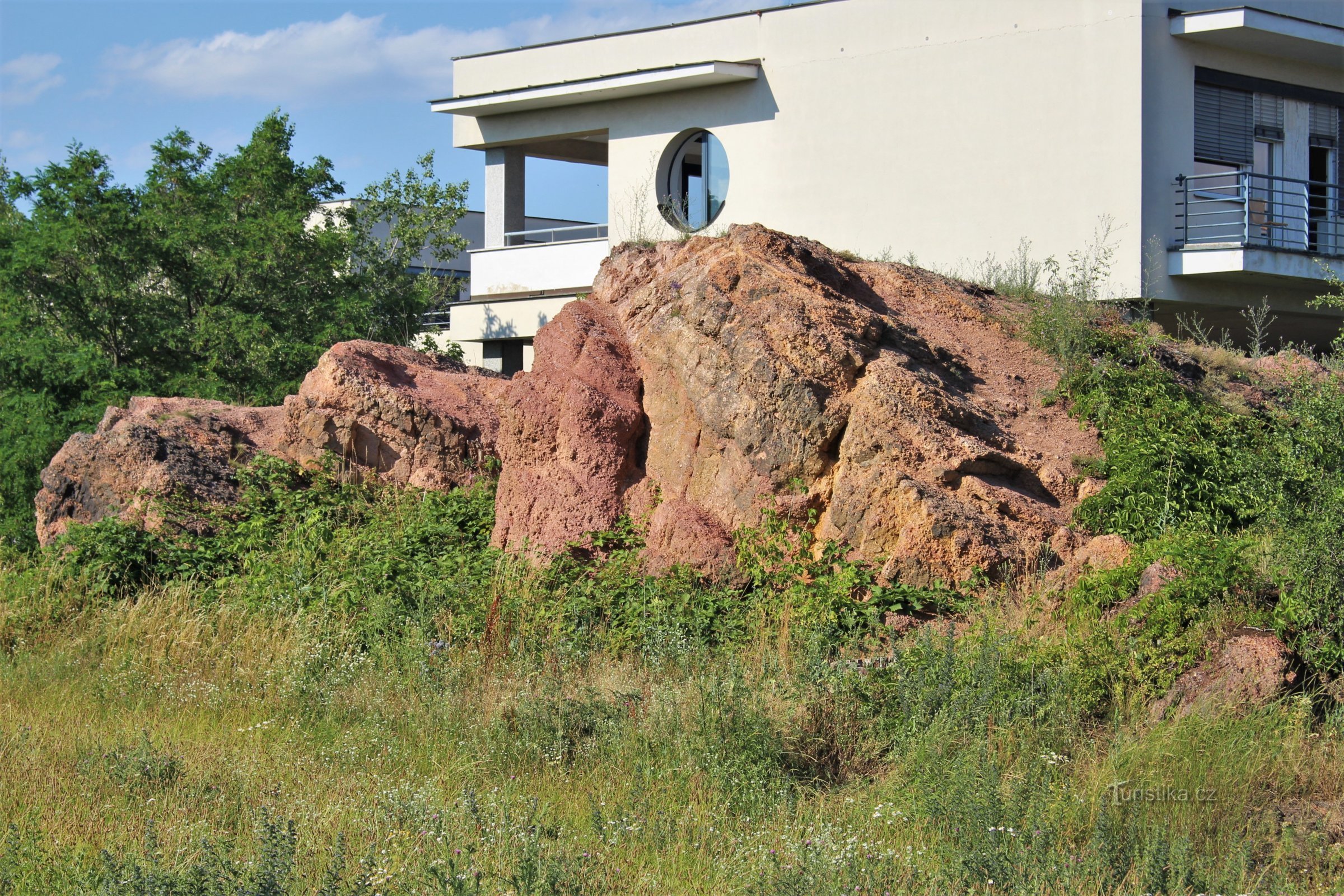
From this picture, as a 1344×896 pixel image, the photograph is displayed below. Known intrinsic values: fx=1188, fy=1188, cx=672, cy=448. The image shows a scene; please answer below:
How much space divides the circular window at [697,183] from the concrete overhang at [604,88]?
3.00 feet

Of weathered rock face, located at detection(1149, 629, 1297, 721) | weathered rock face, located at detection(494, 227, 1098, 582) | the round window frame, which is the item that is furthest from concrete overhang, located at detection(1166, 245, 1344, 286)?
weathered rock face, located at detection(1149, 629, 1297, 721)

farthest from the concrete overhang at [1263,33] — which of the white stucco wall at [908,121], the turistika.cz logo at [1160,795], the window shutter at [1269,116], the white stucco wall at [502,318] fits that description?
the turistika.cz logo at [1160,795]

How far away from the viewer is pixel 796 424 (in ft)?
26.2

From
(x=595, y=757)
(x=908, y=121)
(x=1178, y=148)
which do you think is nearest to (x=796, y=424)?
(x=595, y=757)

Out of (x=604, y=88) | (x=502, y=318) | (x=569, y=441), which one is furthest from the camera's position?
(x=502, y=318)

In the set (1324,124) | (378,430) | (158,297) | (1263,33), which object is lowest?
(378,430)

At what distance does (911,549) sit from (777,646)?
1.09 meters

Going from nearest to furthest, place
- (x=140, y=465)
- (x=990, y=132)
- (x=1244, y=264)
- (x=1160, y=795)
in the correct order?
(x=1160, y=795) → (x=140, y=465) → (x=1244, y=264) → (x=990, y=132)

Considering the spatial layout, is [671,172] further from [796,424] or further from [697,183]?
[796,424]

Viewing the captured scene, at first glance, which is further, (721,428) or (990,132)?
(990,132)

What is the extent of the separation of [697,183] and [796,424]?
14.3 meters

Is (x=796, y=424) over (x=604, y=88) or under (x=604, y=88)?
under

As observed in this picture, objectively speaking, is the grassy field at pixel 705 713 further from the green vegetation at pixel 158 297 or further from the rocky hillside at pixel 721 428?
the green vegetation at pixel 158 297

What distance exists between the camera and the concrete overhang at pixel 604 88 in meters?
19.2
